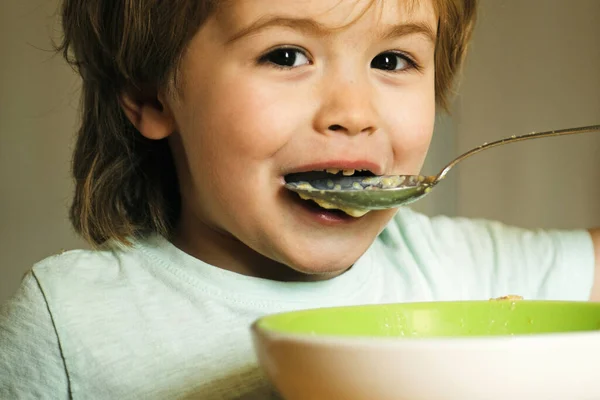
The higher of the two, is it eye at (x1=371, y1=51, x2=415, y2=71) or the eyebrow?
the eyebrow

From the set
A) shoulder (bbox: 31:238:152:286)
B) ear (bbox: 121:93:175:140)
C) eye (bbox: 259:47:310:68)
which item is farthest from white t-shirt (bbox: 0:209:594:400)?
eye (bbox: 259:47:310:68)

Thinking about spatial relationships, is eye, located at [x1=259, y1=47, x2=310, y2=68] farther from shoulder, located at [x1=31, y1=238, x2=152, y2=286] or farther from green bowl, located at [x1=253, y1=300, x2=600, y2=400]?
green bowl, located at [x1=253, y1=300, x2=600, y2=400]

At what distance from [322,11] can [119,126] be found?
0.33 meters

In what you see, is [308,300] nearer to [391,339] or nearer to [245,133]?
[245,133]

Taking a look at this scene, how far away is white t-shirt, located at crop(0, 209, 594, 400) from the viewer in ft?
2.32

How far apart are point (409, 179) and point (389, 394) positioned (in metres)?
0.39

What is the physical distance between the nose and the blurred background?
2.43 feet

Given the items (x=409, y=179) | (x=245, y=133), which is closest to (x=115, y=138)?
(x=245, y=133)

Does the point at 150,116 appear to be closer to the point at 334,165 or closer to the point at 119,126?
the point at 119,126

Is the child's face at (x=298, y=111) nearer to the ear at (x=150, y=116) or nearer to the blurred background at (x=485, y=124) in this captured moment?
the ear at (x=150, y=116)

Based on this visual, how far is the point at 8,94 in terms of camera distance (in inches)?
65.9

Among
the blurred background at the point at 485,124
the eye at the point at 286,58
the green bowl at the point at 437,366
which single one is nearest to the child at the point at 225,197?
the eye at the point at 286,58

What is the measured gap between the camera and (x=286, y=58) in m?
0.69

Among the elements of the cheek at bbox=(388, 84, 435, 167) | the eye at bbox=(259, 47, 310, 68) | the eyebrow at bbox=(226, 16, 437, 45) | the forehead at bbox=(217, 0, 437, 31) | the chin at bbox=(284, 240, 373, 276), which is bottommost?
the chin at bbox=(284, 240, 373, 276)
